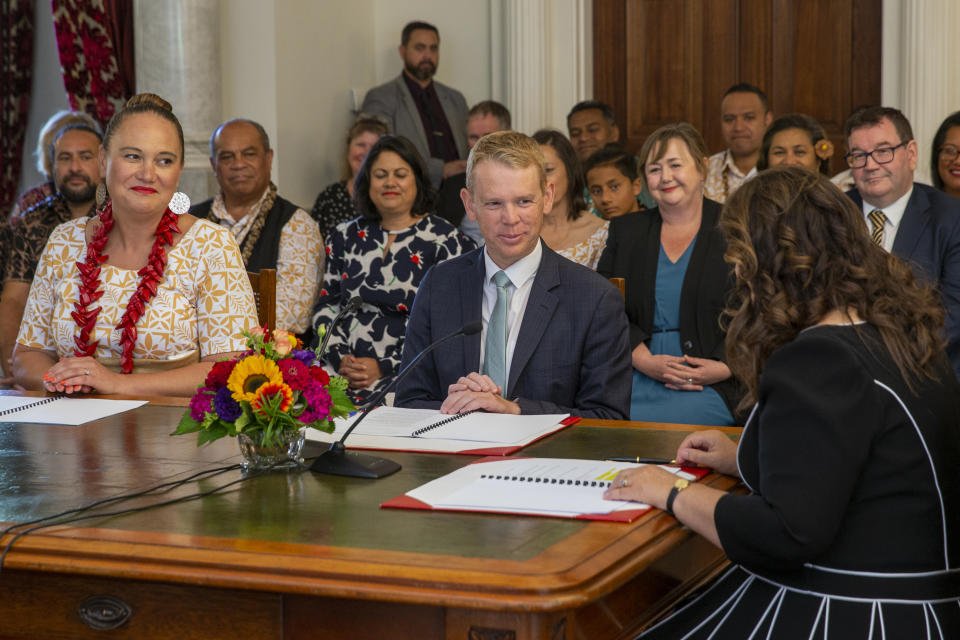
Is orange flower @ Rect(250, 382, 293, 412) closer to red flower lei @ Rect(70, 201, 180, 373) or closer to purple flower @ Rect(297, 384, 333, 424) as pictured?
purple flower @ Rect(297, 384, 333, 424)

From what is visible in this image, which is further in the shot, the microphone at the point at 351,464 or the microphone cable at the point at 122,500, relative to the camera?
the microphone at the point at 351,464

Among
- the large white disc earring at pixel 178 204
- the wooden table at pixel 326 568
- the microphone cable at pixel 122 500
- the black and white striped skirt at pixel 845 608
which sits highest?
the large white disc earring at pixel 178 204

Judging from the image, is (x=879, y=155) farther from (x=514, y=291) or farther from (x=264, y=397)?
(x=264, y=397)

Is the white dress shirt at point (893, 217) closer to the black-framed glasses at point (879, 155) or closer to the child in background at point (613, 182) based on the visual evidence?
the black-framed glasses at point (879, 155)

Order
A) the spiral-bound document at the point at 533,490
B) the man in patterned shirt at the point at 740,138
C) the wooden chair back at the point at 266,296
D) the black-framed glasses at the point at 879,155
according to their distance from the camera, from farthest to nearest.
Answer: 1. the man in patterned shirt at the point at 740,138
2. the black-framed glasses at the point at 879,155
3. the wooden chair back at the point at 266,296
4. the spiral-bound document at the point at 533,490

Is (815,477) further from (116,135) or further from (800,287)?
(116,135)

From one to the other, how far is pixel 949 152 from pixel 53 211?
11.4 ft

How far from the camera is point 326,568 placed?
1.47 meters

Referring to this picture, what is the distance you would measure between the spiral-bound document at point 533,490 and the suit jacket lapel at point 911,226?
203 cm

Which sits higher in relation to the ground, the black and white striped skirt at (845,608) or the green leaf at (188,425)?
the green leaf at (188,425)

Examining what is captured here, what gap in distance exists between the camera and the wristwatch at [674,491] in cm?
173

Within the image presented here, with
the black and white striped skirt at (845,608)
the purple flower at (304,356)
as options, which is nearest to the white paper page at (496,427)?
the purple flower at (304,356)

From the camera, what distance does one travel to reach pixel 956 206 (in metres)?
3.68

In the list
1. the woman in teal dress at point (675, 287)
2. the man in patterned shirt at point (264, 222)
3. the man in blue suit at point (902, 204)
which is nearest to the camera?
the woman in teal dress at point (675, 287)
